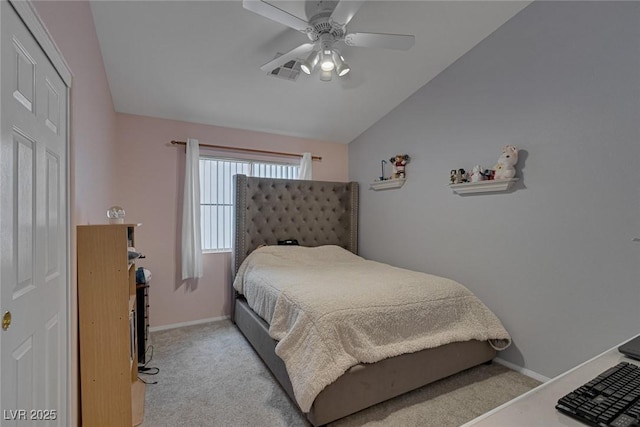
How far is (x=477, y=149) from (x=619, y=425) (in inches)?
93.8

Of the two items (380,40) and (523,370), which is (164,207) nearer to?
(380,40)

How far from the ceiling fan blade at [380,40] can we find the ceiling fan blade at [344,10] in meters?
0.15

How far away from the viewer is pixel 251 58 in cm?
258

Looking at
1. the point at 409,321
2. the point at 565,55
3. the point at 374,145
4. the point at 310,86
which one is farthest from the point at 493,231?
the point at 310,86

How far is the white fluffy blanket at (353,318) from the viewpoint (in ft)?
5.75

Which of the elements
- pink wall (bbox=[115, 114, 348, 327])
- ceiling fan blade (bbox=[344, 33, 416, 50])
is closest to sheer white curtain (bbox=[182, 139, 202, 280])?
pink wall (bbox=[115, 114, 348, 327])

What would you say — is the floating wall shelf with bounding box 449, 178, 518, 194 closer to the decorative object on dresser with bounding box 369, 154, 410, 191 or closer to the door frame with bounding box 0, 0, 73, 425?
the decorative object on dresser with bounding box 369, 154, 410, 191

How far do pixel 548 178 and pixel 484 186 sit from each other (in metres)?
0.45

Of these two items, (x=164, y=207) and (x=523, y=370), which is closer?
(x=523, y=370)

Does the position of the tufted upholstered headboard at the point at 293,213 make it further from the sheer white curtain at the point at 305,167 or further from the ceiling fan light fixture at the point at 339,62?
the ceiling fan light fixture at the point at 339,62

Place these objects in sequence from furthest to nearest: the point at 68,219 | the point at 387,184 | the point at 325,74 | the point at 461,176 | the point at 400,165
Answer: the point at 387,184, the point at 400,165, the point at 461,176, the point at 325,74, the point at 68,219

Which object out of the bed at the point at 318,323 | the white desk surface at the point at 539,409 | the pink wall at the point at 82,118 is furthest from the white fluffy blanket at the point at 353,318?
the pink wall at the point at 82,118

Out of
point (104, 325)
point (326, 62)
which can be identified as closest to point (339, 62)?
point (326, 62)

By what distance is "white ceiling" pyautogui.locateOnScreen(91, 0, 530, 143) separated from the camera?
2.14 m
